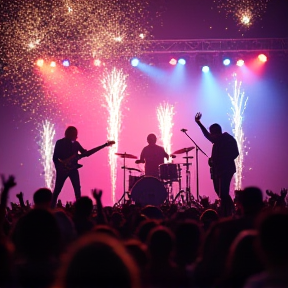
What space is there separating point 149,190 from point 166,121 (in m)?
9.49

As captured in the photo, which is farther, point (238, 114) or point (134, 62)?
point (238, 114)

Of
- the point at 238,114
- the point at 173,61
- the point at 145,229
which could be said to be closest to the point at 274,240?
the point at 145,229

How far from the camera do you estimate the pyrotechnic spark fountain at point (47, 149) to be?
22359 mm

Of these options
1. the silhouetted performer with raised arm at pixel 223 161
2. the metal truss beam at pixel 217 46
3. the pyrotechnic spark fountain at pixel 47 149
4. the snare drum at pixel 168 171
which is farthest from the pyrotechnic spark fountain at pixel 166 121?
the silhouetted performer with raised arm at pixel 223 161

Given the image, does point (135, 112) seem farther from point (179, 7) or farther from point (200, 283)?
point (200, 283)

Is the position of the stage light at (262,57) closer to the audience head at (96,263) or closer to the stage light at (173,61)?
the stage light at (173,61)

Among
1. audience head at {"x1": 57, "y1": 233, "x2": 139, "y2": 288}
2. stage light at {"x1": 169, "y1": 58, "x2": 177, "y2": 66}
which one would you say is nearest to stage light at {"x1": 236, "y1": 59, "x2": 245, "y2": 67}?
stage light at {"x1": 169, "y1": 58, "x2": 177, "y2": 66}

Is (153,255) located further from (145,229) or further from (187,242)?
(145,229)

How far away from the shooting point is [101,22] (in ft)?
65.0

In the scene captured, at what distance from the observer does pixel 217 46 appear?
20266 mm

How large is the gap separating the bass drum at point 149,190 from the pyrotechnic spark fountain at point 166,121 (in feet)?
29.5

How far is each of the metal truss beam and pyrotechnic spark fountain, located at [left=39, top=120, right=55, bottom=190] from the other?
203 inches

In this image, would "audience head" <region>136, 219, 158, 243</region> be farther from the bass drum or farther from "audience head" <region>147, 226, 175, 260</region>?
the bass drum

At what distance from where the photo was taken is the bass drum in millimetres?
13891
